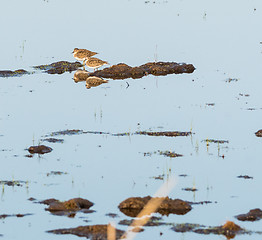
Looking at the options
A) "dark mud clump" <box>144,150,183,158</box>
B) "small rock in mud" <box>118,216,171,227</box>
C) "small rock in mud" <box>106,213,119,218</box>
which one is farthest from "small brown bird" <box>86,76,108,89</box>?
"small rock in mud" <box>118,216,171,227</box>

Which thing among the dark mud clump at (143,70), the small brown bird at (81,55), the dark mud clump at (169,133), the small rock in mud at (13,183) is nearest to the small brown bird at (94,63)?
the dark mud clump at (143,70)

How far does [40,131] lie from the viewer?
20422 millimetres

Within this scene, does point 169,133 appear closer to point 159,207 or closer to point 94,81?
point 159,207

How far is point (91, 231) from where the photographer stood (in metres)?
13.6

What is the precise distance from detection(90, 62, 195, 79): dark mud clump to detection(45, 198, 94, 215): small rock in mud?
44.1 feet

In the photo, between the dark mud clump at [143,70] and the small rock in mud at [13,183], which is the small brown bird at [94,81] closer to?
the dark mud clump at [143,70]

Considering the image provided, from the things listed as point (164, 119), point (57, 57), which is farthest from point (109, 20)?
point (164, 119)

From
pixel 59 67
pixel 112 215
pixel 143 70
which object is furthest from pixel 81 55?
pixel 112 215

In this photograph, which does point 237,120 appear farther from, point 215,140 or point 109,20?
point 109,20

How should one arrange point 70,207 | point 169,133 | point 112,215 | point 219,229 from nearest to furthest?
1. point 219,229
2. point 112,215
3. point 70,207
4. point 169,133

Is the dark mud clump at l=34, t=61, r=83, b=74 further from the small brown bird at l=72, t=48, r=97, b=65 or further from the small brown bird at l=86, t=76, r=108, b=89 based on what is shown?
the small brown bird at l=86, t=76, r=108, b=89

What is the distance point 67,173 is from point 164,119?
5263 mm

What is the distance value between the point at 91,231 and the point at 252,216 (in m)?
2.82

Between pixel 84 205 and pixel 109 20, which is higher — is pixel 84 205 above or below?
below
